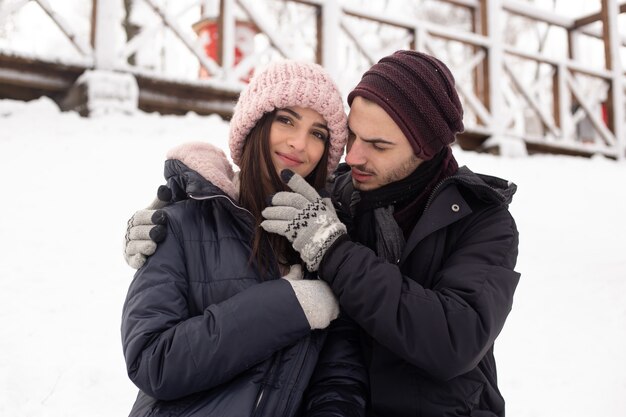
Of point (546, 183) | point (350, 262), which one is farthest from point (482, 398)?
point (546, 183)

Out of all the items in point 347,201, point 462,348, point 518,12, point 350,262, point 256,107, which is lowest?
point 462,348

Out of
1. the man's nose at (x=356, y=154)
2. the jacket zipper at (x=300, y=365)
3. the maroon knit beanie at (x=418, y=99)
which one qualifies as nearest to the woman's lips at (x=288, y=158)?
the man's nose at (x=356, y=154)

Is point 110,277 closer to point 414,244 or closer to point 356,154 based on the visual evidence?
point 356,154

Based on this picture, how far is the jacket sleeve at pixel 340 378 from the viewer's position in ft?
6.07

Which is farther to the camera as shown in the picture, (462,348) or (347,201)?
(347,201)

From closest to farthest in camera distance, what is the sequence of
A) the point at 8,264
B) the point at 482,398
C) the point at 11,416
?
the point at 482,398 → the point at 11,416 → the point at 8,264

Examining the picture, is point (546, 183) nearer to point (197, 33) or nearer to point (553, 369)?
point (553, 369)

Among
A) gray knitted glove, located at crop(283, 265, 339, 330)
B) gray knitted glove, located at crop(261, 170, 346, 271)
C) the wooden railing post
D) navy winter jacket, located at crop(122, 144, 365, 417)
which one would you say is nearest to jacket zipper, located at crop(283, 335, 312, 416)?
navy winter jacket, located at crop(122, 144, 365, 417)

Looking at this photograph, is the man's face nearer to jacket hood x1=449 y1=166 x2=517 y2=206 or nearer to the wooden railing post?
jacket hood x1=449 y1=166 x2=517 y2=206

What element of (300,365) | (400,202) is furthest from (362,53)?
(300,365)

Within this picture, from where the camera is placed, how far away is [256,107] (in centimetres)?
211

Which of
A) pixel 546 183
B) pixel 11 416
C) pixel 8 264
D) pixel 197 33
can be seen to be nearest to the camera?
pixel 11 416

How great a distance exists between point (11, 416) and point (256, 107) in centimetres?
181

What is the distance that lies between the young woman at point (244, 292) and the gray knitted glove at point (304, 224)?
3.5 inches
